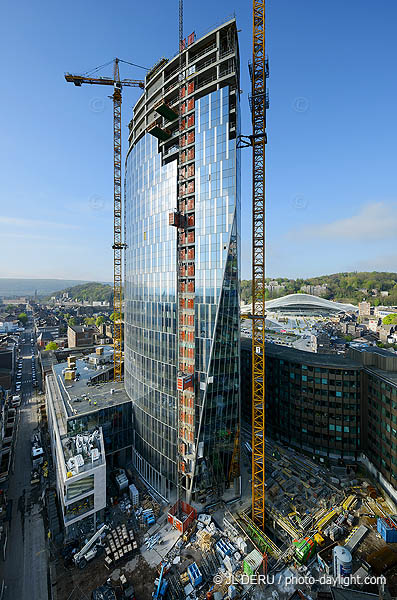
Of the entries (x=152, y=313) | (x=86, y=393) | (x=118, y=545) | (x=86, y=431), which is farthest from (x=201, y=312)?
(x=86, y=393)

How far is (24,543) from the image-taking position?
34969 mm

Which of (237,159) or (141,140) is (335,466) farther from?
(141,140)

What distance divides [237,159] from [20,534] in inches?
2432

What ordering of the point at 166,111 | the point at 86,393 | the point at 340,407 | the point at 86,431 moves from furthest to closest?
the point at 86,393
the point at 340,407
the point at 86,431
the point at 166,111

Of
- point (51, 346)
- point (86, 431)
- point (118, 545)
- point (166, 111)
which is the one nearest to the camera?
point (118, 545)

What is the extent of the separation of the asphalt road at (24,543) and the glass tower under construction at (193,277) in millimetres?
17613

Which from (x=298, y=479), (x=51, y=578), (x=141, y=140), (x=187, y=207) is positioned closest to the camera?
(x=51, y=578)

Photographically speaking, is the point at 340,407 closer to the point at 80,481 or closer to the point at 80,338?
the point at 80,481

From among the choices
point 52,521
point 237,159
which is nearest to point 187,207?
point 237,159

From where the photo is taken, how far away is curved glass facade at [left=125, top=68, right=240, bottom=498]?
3919 centimetres

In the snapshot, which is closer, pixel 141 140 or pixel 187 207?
pixel 187 207

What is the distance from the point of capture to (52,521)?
38094 mm

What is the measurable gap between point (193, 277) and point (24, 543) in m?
43.0

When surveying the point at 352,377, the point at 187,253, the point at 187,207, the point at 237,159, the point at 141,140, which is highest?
the point at 141,140
